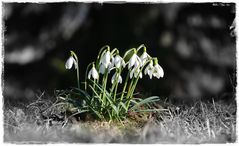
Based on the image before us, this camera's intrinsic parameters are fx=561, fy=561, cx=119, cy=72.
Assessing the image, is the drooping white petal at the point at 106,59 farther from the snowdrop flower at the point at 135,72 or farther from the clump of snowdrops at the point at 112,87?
the snowdrop flower at the point at 135,72

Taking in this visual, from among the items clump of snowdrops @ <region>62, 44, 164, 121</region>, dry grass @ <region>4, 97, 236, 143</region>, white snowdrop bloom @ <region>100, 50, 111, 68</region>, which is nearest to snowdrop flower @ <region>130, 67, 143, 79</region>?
clump of snowdrops @ <region>62, 44, 164, 121</region>

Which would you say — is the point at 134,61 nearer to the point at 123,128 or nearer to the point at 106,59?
the point at 106,59

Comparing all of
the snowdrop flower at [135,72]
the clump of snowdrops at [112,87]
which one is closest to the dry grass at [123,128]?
the clump of snowdrops at [112,87]

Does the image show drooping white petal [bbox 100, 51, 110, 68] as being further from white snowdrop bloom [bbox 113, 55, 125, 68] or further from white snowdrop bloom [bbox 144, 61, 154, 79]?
white snowdrop bloom [bbox 144, 61, 154, 79]

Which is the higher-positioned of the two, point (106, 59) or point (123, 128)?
point (106, 59)

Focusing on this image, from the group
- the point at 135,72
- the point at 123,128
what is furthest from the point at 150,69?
the point at 123,128

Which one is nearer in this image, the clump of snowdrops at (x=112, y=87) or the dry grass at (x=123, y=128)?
the dry grass at (x=123, y=128)

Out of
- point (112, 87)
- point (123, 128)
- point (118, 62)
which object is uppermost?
point (118, 62)

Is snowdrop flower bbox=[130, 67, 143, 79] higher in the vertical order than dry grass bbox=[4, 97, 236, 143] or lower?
higher

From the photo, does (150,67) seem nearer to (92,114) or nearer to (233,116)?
(92,114)
